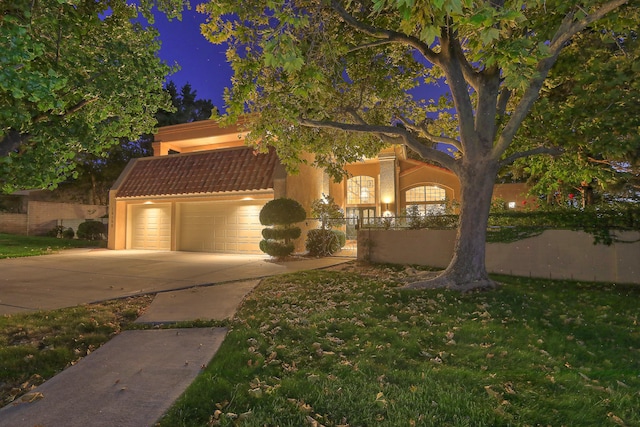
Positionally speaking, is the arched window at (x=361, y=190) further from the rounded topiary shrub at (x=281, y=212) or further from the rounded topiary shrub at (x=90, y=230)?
the rounded topiary shrub at (x=90, y=230)

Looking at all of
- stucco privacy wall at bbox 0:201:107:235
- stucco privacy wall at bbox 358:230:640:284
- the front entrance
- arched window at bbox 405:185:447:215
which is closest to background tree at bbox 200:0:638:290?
stucco privacy wall at bbox 358:230:640:284

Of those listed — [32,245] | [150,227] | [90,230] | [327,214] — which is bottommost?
[32,245]

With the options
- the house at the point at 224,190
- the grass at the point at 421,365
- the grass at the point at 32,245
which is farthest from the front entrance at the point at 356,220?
the grass at the point at 32,245

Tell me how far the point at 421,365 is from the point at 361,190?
18.0m

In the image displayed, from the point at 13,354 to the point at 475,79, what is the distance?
896 centimetres

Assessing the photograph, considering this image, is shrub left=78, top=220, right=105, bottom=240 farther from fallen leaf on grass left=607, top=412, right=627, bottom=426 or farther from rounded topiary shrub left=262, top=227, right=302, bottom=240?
fallen leaf on grass left=607, top=412, right=627, bottom=426

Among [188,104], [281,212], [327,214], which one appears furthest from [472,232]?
[188,104]

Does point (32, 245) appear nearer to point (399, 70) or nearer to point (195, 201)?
point (195, 201)

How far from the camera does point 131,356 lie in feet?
14.1

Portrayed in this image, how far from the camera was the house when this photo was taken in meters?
16.7

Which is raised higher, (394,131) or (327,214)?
(394,131)

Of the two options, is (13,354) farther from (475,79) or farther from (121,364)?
(475,79)

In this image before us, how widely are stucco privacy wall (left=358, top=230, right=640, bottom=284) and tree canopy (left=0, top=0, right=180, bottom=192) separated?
8394 mm

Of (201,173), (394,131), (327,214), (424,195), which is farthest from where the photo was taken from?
(424,195)
